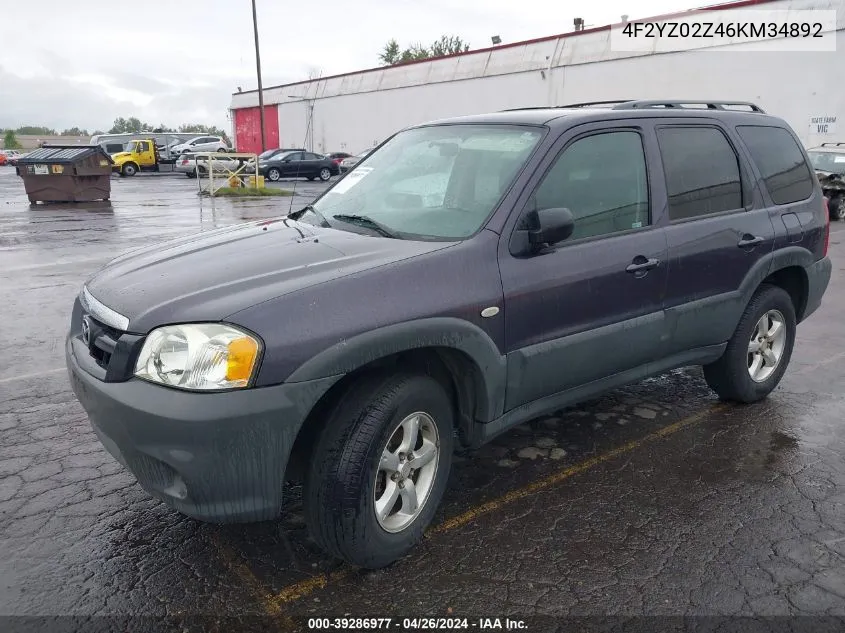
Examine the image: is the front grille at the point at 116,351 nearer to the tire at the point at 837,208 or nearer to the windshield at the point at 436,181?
the windshield at the point at 436,181

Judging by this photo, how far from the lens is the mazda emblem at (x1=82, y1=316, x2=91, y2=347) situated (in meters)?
2.93

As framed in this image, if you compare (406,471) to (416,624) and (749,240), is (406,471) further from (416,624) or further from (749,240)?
(749,240)

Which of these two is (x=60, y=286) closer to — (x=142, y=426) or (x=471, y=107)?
(x=142, y=426)

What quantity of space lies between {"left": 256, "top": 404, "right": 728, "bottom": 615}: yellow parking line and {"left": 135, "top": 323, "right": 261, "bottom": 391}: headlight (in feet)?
2.85

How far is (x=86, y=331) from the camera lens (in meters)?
2.99

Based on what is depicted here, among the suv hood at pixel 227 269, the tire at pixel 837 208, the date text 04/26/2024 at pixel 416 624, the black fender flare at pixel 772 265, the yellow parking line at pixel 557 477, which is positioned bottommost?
the tire at pixel 837 208

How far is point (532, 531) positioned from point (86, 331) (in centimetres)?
209

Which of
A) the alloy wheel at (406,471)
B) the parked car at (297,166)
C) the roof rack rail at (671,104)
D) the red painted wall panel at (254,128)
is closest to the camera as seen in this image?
the alloy wheel at (406,471)

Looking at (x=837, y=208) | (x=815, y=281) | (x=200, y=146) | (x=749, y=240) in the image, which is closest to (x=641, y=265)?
(x=749, y=240)

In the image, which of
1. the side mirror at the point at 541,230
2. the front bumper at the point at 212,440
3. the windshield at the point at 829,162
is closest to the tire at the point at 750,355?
the side mirror at the point at 541,230

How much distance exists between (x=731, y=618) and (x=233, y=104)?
56.2 meters

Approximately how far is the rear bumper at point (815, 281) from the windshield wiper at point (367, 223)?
9.97ft

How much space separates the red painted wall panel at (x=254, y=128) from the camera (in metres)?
50.4

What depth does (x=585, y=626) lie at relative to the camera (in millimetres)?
2592
